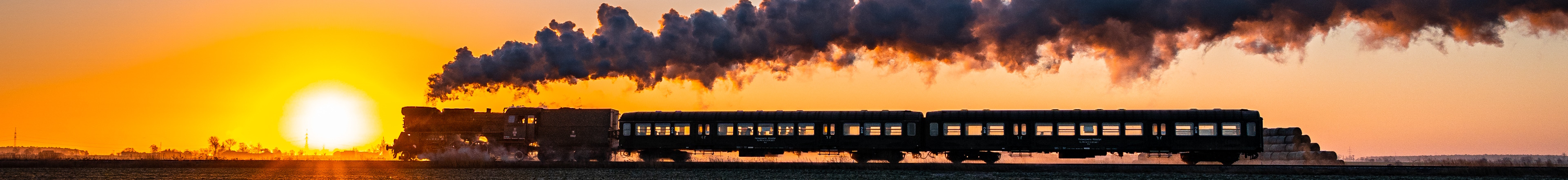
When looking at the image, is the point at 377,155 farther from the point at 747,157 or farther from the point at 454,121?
the point at 747,157

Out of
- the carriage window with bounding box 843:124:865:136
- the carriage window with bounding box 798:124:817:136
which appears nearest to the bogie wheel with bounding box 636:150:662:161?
the carriage window with bounding box 798:124:817:136

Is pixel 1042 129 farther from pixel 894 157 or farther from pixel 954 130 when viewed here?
pixel 894 157

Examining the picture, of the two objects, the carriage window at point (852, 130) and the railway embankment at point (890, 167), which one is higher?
the carriage window at point (852, 130)

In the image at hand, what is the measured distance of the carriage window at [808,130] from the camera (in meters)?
37.5

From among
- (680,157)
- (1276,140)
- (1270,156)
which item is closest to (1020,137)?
(680,157)

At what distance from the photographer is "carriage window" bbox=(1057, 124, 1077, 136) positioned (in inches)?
1416

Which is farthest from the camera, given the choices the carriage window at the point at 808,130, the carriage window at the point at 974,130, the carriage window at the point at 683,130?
the carriage window at the point at 683,130

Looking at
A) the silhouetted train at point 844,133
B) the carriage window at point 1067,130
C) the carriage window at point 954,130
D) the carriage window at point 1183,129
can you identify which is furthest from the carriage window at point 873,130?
the carriage window at point 1183,129

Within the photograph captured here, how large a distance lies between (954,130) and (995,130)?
1144mm

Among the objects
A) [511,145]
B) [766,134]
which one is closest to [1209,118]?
[766,134]

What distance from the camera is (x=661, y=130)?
38688 mm

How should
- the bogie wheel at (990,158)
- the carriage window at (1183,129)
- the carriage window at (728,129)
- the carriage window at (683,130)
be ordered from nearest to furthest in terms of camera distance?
the carriage window at (1183,129) < the bogie wheel at (990,158) < the carriage window at (728,129) < the carriage window at (683,130)

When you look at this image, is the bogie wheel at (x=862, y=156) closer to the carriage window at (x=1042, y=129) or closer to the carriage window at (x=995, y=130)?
the carriage window at (x=995, y=130)

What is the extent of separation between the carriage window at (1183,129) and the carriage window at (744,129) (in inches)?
464
